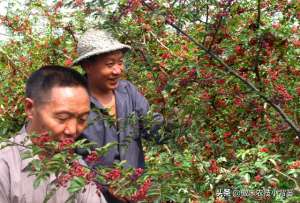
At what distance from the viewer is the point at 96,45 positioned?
316 cm

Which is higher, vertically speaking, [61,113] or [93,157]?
[61,113]

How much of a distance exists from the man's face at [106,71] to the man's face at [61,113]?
92 centimetres

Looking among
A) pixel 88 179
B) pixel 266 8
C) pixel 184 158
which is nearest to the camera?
pixel 88 179

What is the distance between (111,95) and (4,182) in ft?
4.01

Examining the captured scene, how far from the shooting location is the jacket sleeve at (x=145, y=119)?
275 centimetres

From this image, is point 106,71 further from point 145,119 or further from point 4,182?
point 4,182

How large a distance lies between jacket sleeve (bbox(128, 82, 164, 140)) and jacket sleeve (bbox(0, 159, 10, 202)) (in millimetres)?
792

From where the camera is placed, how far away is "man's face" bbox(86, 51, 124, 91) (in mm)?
3115

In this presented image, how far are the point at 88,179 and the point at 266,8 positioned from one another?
194 cm

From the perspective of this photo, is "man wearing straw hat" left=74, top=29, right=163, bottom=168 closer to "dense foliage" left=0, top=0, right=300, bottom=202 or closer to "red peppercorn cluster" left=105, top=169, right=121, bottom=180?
"dense foliage" left=0, top=0, right=300, bottom=202

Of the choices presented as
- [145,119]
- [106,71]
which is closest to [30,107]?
[145,119]

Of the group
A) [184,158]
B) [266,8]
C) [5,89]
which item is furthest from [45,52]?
[184,158]

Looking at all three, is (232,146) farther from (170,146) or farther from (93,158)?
(93,158)

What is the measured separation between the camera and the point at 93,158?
1883 mm
